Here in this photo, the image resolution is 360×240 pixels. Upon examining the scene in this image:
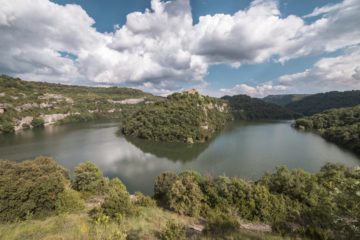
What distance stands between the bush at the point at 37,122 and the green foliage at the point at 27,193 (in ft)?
279

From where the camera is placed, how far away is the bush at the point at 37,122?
86.2m

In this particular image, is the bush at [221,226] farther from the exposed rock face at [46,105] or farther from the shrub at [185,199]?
the exposed rock face at [46,105]

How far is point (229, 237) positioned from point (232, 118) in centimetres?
11283

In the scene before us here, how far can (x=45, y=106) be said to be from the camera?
3942 inches

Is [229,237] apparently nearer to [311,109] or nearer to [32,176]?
[32,176]

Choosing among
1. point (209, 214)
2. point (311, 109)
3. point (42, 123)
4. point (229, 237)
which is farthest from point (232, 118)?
point (229, 237)

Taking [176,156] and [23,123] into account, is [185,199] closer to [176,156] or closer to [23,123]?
[176,156]

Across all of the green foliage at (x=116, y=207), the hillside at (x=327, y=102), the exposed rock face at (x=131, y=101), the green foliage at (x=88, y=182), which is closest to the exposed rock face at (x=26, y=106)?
the exposed rock face at (x=131, y=101)

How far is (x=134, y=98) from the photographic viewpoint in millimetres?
155375

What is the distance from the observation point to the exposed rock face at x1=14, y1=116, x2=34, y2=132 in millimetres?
79375

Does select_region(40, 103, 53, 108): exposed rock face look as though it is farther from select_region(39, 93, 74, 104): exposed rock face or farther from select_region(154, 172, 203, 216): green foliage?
select_region(154, 172, 203, 216): green foliage

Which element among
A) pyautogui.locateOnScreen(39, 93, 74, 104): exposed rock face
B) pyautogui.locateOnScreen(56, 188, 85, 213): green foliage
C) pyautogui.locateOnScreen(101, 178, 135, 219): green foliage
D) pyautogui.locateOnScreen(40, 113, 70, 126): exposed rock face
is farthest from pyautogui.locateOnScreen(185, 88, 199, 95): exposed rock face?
pyautogui.locateOnScreen(39, 93, 74, 104): exposed rock face

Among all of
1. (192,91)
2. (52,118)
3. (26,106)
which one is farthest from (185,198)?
(26,106)

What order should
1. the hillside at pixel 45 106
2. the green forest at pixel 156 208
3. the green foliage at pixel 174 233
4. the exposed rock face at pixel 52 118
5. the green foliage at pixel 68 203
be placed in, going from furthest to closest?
the exposed rock face at pixel 52 118 → the hillside at pixel 45 106 → the green foliage at pixel 68 203 → the green forest at pixel 156 208 → the green foliage at pixel 174 233
